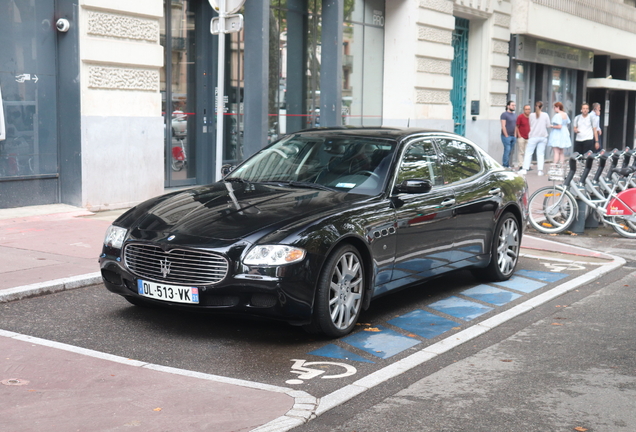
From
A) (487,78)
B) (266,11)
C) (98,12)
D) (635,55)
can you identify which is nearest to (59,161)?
(98,12)

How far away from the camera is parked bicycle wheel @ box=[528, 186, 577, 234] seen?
39.7 feet

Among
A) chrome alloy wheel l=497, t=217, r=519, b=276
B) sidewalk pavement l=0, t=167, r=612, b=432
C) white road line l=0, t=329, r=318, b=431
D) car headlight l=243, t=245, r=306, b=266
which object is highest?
car headlight l=243, t=245, r=306, b=266

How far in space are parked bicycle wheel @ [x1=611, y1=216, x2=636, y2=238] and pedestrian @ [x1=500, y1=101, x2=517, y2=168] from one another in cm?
986

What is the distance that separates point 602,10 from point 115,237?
2856 centimetres

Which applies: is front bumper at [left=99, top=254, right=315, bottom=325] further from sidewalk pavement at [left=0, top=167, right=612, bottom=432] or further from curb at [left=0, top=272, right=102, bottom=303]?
curb at [left=0, top=272, right=102, bottom=303]

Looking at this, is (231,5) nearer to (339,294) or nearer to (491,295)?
(491,295)

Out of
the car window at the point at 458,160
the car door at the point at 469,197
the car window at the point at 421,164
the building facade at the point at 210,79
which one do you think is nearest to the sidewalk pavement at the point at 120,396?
the car window at the point at 421,164

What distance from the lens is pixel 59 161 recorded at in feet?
39.9

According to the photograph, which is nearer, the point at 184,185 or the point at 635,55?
the point at 184,185

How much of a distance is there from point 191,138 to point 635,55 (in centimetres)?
2539

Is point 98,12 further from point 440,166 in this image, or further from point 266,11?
point 440,166

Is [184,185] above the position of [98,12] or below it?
below

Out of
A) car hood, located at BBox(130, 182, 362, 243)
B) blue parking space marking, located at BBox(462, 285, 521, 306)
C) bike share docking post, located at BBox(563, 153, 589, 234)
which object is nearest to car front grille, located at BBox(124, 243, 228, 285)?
car hood, located at BBox(130, 182, 362, 243)

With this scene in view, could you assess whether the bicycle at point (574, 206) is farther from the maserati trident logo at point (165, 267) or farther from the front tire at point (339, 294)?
the maserati trident logo at point (165, 267)
